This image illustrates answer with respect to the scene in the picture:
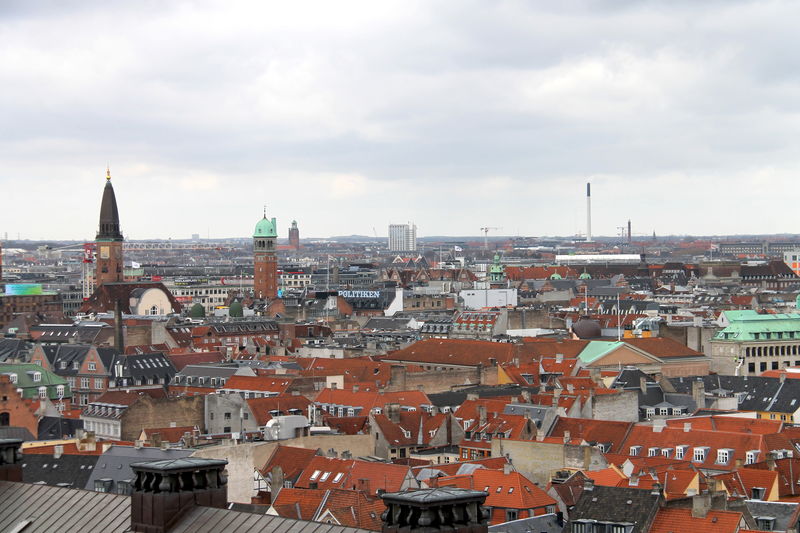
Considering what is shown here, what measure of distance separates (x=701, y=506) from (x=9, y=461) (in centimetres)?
3315

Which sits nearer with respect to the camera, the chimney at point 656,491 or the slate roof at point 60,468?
the chimney at point 656,491

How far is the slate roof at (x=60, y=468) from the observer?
2980 inches

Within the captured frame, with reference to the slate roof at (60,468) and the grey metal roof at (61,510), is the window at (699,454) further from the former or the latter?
the grey metal roof at (61,510)

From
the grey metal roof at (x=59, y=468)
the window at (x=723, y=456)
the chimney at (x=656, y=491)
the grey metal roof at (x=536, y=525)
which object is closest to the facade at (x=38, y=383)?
the grey metal roof at (x=59, y=468)

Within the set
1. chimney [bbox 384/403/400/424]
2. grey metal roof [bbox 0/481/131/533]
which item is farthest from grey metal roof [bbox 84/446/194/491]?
grey metal roof [bbox 0/481/131/533]

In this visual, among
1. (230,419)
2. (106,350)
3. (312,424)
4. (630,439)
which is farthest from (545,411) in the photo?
(106,350)

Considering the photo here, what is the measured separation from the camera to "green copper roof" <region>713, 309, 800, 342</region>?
14900 centimetres

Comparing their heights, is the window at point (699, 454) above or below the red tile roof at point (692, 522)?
below

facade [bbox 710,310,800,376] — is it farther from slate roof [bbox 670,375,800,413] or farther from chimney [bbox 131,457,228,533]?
chimney [bbox 131,457,228,533]

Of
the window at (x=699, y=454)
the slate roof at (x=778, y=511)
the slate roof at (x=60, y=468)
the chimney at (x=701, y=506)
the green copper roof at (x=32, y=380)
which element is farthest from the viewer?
the green copper roof at (x=32, y=380)

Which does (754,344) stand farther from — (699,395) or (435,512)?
(435,512)

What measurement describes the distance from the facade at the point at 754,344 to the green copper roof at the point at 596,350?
51.0 feet

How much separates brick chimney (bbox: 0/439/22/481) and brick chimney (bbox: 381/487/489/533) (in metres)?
11.8

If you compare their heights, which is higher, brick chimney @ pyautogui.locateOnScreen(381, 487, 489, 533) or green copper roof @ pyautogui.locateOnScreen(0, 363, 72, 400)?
brick chimney @ pyautogui.locateOnScreen(381, 487, 489, 533)
